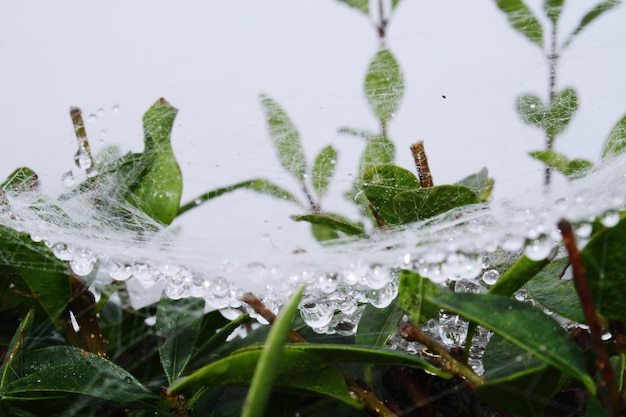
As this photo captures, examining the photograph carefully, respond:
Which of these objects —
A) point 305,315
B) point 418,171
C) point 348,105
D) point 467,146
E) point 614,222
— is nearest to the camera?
point 614,222

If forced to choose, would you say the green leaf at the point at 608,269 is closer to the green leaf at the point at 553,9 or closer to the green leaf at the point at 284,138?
the green leaf at the point at 284,138

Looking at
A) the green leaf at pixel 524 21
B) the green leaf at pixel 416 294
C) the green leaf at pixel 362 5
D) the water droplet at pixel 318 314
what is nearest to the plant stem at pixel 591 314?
the green leaf at pixel 416 294

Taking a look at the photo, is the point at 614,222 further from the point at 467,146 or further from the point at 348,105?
the point at 348,105

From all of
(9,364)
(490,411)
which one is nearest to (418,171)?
(490,411)

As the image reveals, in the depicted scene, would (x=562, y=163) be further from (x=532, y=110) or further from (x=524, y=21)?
(x=524, y=21)

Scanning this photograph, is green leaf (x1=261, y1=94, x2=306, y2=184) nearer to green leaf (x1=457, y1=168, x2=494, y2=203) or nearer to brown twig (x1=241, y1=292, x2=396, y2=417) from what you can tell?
green leaf (x1=457, y1=168, x2=494, y2=203)

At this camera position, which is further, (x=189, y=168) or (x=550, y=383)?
(x=189, y=168)

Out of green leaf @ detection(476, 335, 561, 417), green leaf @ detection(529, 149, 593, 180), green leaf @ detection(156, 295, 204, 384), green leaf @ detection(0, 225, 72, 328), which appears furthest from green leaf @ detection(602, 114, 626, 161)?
green leaf @ detection(0, 225, 72, 328)
